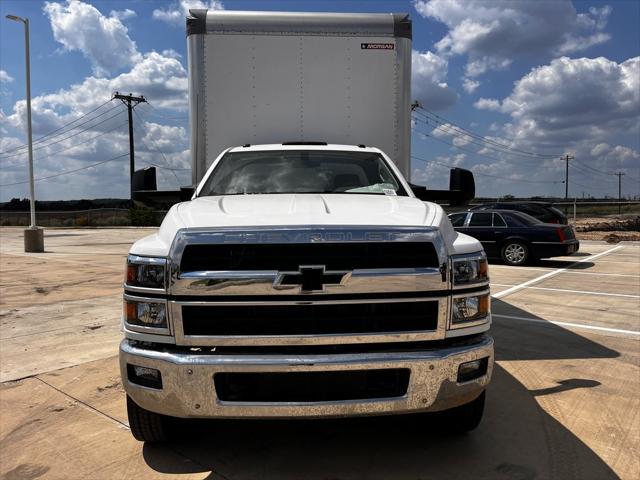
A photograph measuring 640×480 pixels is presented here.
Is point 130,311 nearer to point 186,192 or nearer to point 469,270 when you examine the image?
point 469,270

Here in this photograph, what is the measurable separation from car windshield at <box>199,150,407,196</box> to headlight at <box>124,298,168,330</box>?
1474mm

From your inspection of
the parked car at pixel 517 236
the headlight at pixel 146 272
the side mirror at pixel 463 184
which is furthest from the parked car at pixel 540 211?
the headlight at pixel 146 272

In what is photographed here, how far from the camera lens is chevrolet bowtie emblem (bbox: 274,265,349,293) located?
2.51 metres

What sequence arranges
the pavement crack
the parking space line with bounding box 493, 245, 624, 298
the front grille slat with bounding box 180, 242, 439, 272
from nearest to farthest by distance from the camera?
the front grille slat with bounding box 180, 242, 439, 272, the pavement crack, the parking space line with bounding box 493, 245, 624, 298

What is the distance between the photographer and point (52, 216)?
4788 cm

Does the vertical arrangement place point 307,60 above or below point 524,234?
above

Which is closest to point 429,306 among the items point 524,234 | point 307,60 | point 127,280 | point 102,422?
point 127,280

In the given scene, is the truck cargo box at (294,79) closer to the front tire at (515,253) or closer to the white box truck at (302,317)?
the white box truck at (302,317)

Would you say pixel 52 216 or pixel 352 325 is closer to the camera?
pixel 352 325

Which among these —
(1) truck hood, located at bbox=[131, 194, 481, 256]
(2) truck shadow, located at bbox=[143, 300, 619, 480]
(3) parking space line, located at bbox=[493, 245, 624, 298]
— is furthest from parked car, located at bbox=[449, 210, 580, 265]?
(1) truck hood, located at bbox=[131, 194, 481, 256]

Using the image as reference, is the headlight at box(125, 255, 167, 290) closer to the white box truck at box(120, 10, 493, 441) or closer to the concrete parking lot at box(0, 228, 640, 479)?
the white box truck at box(120, 10, 493, 441)

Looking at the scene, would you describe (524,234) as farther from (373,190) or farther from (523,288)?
(373,190)

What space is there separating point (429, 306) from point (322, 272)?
0.59 meters

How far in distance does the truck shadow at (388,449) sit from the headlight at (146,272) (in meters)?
1.08
